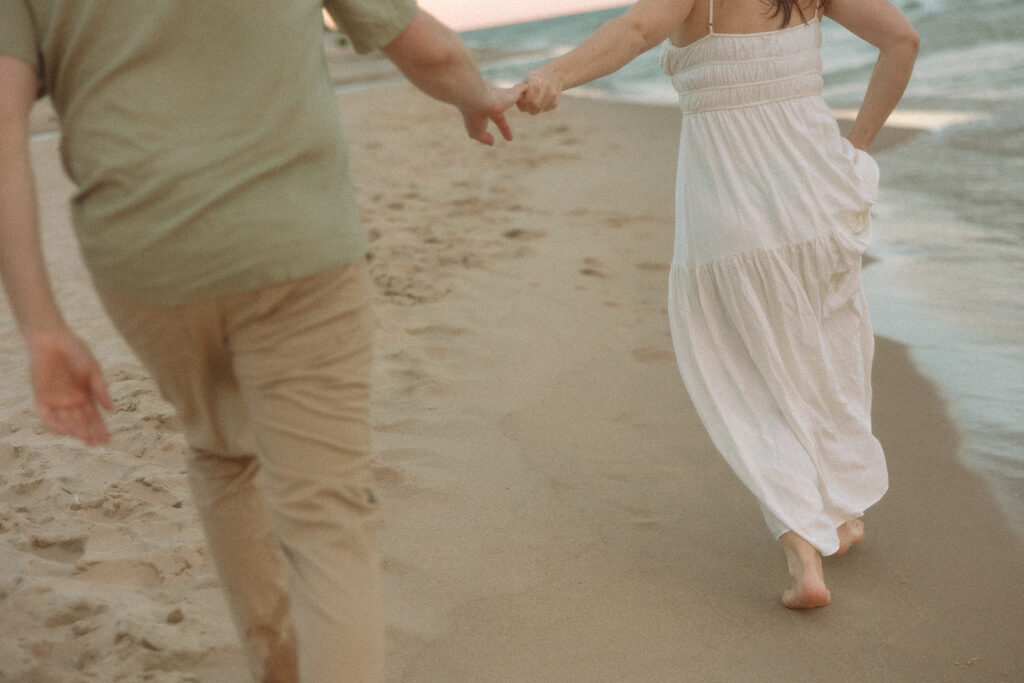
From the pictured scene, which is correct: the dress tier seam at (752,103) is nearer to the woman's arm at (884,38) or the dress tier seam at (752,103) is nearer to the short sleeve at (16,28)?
the woman's arm at (884,38)

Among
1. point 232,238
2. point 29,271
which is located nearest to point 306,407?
point 232,238

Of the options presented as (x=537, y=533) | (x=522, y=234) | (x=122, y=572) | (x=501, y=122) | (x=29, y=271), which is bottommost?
(x=522, y=234)

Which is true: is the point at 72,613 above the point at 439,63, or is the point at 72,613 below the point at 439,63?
below

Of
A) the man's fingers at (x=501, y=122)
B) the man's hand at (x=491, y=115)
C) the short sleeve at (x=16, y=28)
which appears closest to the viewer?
the short sleeve at (x=16, y=28)

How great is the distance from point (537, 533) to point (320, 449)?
145 centimetres

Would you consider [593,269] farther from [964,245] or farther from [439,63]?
[439,63]

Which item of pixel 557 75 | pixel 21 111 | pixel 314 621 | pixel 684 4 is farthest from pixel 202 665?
pixel 684 4

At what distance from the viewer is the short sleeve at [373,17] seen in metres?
1.68

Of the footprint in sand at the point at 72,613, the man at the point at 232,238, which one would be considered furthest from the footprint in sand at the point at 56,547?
the man at the point at 232,238

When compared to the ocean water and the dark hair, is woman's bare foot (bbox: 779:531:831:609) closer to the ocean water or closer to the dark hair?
the ocean water

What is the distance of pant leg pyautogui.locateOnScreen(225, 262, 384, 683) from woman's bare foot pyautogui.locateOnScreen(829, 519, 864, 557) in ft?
5.20

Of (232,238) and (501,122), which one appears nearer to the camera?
(232,238)

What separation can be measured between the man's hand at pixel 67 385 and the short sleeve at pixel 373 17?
0.66m

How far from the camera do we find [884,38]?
9.07 feet
